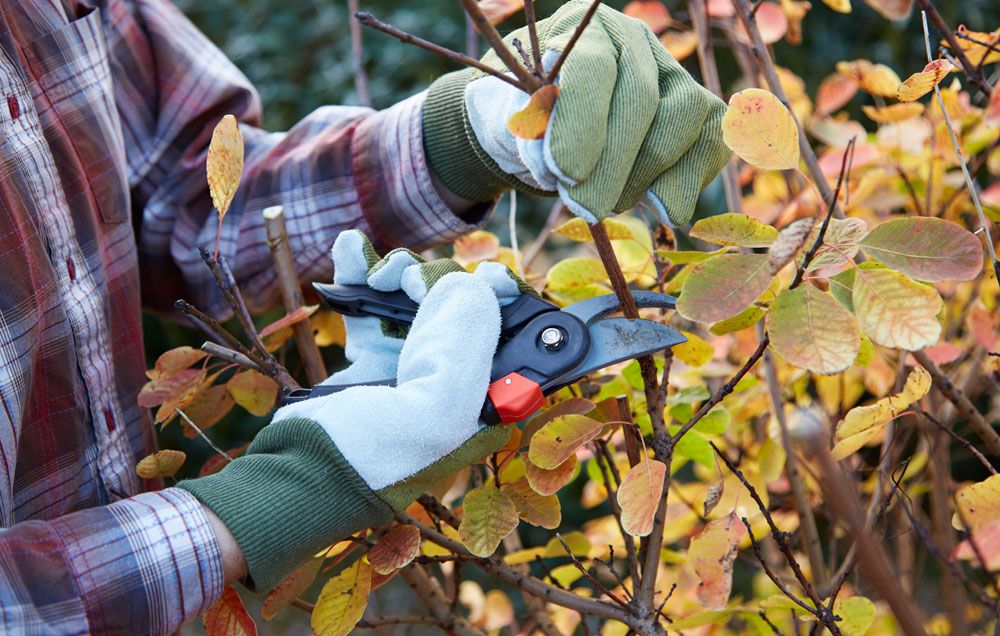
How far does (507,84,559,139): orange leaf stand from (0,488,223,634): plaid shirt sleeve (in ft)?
1.35

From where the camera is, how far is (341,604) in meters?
0.91

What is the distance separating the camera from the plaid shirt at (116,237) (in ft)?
2.60

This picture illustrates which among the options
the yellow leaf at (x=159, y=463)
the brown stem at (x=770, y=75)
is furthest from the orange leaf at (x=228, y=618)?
the brown stem at (x=770, y=75)

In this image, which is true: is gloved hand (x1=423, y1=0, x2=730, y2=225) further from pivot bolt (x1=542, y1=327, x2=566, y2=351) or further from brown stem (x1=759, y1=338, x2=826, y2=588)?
brown stem (x1=759, y1=338, x2=826, y2=588)

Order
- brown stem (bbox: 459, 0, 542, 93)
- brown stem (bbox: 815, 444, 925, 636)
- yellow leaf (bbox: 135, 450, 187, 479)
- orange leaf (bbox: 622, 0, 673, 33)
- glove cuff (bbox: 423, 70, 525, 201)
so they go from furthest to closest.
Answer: orange leaf (bbox: 622, 0, 673, 33), glove cuff (bbox: 423, 70, 525, 201), yellow leaf (bbox: 135, 450, 187, 479), brown stem (bbox: 459, 0, 542, 93), brown stem (bbox: 815, 444, 925, 636)

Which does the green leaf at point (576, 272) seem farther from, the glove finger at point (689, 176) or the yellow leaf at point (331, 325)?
the yellow leaf at point (331, 325)

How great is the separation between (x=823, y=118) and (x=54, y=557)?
4.40 ft

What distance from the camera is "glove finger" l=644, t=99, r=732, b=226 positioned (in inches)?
34.5

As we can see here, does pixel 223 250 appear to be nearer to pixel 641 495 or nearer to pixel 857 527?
pixel 641 495

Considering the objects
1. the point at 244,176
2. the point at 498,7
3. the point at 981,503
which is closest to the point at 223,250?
the point at 244,176

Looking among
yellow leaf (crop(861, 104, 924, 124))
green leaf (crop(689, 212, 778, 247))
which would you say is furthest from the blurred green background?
green leaf (crop(689, 212, 778, 247))

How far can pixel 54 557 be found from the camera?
2.50ft

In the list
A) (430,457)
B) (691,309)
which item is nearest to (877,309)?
(691,309)

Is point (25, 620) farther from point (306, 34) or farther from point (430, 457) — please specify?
point (306, 34)
